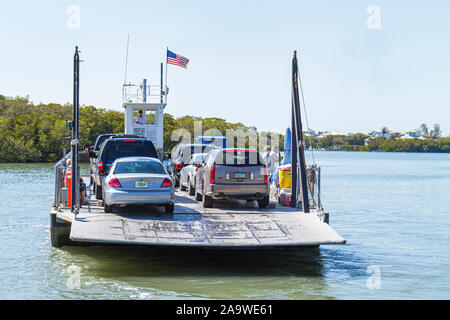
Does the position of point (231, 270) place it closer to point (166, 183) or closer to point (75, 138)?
point (166, 183)

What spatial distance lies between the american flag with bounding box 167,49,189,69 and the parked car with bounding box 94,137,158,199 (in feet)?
45.1

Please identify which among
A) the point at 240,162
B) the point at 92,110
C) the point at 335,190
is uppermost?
the point at 92,110

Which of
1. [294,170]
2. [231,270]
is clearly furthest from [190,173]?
[231,270]

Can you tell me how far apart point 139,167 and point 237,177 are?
8.11 ft

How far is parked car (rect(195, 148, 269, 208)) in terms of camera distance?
1413 centimetres

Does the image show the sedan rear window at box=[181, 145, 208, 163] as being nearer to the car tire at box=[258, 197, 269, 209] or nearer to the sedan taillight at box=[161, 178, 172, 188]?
the car tire at box=[258, 197, 269, 209]

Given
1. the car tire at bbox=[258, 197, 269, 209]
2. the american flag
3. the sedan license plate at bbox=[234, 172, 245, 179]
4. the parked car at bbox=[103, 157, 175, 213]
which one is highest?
the american flag

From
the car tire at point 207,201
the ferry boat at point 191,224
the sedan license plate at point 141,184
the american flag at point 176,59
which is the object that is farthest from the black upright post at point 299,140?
the american flag at point 176,59

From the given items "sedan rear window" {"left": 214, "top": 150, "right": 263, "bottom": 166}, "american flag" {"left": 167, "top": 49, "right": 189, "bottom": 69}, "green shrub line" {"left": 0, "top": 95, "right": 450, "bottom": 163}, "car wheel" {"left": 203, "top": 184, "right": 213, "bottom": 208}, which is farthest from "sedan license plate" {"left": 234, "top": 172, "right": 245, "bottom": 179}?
"green shrub line" {"left": 0, "top": 95, "right": 450, "bottom": 163}

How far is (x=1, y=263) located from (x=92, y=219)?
3.46m
